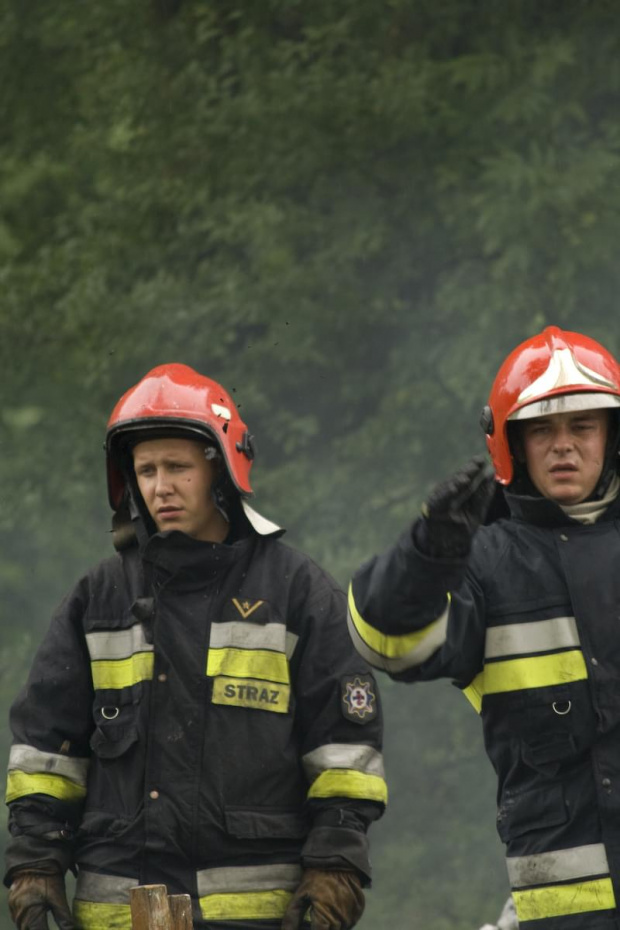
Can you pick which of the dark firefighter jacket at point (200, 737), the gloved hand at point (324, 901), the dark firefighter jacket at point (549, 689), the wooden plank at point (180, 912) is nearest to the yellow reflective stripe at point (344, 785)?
the dark firefighter jacket at point (200, 737)

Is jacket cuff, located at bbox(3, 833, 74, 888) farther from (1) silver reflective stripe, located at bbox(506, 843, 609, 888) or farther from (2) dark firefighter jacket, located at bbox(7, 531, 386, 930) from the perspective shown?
(1) silver reflective stripe, located at bbox(506, 843, 609, 888)

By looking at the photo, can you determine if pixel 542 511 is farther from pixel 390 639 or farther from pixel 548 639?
pixel 390 639

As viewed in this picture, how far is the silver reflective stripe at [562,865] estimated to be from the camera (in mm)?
3141

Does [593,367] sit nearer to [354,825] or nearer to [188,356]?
[354,825]

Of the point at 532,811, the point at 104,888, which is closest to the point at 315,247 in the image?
the point at 104,888

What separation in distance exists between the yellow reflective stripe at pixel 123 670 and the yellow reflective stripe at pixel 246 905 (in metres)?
0.57

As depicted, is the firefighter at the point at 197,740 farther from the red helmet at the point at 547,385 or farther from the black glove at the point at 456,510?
the black glove at the point at 456,510

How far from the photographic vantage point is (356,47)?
919 centimetres

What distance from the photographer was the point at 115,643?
3.84 meters

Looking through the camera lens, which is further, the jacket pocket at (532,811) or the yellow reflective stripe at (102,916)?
the yellow reflective stripe at (102,916)

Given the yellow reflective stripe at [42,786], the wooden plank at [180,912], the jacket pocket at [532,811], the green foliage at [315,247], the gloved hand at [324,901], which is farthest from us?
the green foliage at [315,247]

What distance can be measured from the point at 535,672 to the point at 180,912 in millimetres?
909

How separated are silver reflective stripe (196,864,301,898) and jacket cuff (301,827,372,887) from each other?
8 centimetres

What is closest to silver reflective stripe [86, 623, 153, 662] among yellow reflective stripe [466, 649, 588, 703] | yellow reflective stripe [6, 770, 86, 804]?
yellow reflective stripe [6, 770, 86, 804]
